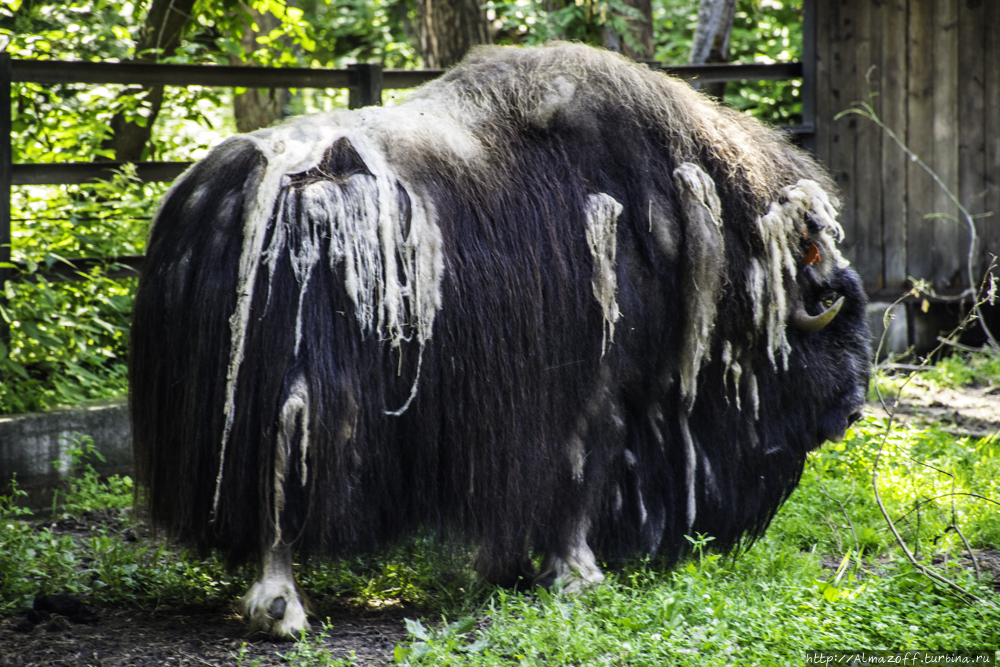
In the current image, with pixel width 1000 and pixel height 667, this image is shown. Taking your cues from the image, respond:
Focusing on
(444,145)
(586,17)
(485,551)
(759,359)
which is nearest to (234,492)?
(485,551)

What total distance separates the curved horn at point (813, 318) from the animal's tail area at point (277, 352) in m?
1.40

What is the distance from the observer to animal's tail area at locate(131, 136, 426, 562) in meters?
2.48

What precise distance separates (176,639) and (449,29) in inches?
184

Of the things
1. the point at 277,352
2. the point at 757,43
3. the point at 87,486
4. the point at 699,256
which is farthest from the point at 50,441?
the point at 757,43

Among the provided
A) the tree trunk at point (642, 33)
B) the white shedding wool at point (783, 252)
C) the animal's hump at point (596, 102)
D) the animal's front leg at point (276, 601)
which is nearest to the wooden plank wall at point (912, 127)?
the tree trunk at point (642, 33)

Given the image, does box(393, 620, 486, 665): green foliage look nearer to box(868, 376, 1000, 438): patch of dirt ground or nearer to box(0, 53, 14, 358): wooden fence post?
box(0, 53, 14, 358): wooden fence post

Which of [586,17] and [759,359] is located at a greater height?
[586,17]

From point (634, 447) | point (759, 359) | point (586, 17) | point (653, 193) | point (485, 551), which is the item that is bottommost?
point (485, 551)

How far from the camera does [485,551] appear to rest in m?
2.82

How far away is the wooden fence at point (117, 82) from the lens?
4.06 metres

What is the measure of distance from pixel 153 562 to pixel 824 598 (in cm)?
208

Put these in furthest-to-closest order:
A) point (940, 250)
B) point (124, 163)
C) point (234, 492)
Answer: point (940, 250) < point (124, 163) < point (234, 492)

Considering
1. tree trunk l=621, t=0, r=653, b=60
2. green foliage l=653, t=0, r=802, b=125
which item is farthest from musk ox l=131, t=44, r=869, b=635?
green foliage l=653, t=0, r=802, b=125

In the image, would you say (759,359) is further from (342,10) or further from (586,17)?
(342,10)
